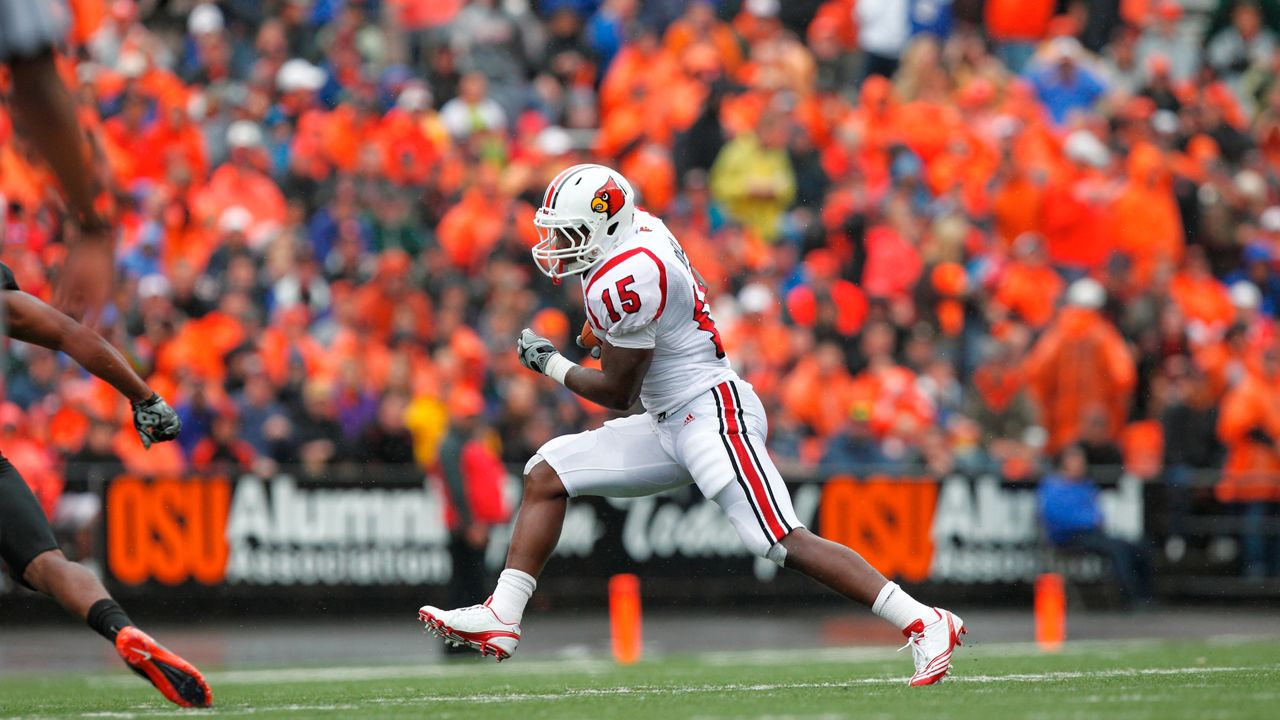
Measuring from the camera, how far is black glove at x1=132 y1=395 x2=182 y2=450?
23.6 feet

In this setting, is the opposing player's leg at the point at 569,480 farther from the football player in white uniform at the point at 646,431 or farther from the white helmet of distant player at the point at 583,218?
the white helmet of distant player at the point at 583,218

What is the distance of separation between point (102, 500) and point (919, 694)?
8.26m

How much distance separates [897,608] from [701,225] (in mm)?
9790

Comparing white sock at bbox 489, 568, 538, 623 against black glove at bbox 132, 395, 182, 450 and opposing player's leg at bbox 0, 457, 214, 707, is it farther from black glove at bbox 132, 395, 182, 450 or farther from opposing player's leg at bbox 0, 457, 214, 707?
black glove at bbox 132, 395, 182, 450

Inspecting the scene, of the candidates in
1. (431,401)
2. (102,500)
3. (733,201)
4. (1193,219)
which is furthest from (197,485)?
(1193,219)

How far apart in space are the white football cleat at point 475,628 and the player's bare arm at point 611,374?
3.05 ft

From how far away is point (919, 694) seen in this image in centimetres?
729

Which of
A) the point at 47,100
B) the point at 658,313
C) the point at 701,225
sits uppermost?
the point at 701,225

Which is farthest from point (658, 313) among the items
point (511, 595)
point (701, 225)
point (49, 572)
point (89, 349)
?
point (701, 225)

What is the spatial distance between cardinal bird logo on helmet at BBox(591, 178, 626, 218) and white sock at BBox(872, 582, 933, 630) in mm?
1825

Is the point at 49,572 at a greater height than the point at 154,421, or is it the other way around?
the point at 154,421

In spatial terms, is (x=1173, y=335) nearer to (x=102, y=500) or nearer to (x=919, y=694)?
(x=102, y=500)

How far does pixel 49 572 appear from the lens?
7129mm

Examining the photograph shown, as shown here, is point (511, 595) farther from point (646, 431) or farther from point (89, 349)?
point (89, 349)
